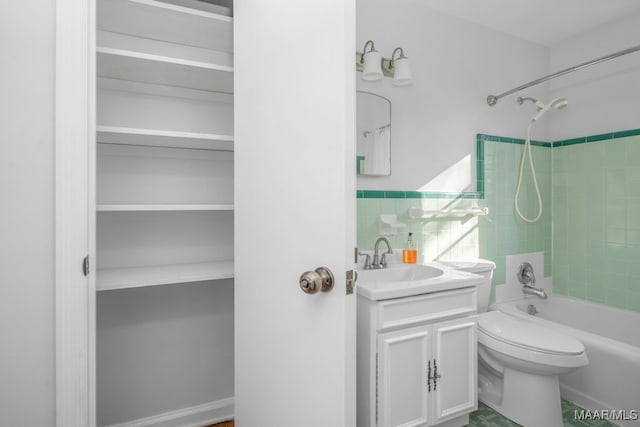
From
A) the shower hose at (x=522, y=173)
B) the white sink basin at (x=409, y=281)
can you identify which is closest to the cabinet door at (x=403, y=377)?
the white sink basin at (x=409, y=281)

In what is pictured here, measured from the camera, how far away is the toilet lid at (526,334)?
1.65 metres

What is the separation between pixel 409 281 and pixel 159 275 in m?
1.16

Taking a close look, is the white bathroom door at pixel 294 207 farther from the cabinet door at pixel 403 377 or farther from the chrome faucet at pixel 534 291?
the chrome faucet at pixel 534 291

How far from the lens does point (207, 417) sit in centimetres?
183

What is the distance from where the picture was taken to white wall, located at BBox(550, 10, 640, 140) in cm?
229

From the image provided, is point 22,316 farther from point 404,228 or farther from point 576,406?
point 576,406

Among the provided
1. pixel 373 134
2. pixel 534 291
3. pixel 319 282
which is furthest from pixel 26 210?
pixel 534 291

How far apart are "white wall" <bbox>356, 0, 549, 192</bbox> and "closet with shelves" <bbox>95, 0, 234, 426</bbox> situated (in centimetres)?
84

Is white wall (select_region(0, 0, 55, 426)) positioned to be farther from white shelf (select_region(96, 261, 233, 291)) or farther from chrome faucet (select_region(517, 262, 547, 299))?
chrome faucet (select_region(517, 262, 547, 299))

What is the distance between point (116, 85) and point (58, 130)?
659 mm

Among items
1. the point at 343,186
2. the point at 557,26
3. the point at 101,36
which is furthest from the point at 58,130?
the point at 557,26

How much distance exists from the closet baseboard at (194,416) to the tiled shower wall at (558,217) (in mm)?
1169

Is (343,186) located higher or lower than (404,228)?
higher

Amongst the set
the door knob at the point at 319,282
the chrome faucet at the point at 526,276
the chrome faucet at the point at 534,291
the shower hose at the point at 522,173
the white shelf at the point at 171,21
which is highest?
the white shelf at the point at 171,21
